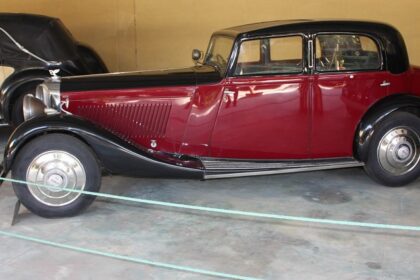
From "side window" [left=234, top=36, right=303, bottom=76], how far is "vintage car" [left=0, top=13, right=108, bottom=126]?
293 centimetres

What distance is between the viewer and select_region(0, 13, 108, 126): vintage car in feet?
19.2

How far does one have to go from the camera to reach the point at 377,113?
4.15 meters

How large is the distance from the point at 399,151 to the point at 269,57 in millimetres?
1485

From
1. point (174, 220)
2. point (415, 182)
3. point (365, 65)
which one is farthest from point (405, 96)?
point (174, 220)

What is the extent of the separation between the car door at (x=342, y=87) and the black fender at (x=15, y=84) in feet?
11.6

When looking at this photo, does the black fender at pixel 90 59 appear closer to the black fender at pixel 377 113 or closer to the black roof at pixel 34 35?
the black roof at pixel 34 35

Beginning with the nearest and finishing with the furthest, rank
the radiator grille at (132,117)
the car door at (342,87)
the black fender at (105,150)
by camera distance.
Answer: the black fender at (105,150)
the radiator grille at (132,117)
the car door at (342,87)

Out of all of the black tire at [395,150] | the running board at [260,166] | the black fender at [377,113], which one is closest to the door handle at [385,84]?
the black fender at [377,113]

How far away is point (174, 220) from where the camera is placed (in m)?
3.69

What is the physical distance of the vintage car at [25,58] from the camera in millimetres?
5852

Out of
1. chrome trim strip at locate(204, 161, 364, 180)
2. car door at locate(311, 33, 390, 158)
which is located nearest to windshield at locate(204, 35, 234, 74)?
car door at locate(311, 33, 390, 158)

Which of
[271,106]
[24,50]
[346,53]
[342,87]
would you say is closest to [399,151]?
[342,87]

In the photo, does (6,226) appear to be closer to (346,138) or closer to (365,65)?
(346,138)

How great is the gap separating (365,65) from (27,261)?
3.24 m
